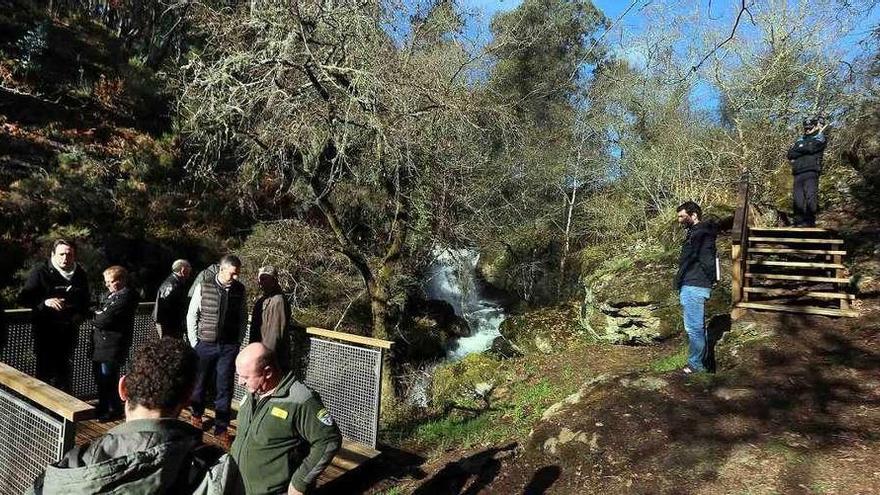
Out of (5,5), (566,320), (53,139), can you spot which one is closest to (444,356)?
(566,320)

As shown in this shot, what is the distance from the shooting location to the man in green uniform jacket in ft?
9.33

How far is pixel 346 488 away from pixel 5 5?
21591 mm

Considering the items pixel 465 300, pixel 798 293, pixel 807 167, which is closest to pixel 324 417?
pixel 798 293

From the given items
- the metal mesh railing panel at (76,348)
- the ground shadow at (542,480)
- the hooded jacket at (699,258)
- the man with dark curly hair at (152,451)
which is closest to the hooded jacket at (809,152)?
the hooded jacket at (699,258)

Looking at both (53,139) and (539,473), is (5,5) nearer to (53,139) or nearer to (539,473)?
(53,139)

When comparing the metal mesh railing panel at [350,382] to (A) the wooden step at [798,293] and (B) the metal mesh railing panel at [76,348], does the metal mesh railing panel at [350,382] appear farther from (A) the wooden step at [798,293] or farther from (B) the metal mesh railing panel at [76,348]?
(A) the wooden step at [798,293]

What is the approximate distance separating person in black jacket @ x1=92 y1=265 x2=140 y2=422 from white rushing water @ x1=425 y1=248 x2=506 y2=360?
9.91 meters

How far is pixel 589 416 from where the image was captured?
211 inches

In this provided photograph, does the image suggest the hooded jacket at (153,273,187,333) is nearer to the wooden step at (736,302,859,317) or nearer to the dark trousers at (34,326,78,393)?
the dark trousers at (34,326,78,393)

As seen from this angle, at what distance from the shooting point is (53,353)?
5.30 metres

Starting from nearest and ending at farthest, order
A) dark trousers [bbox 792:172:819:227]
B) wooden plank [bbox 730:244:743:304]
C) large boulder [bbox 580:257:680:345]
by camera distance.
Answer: wooden plank [bbox 730:244:743:304], dark trousers [bbox 792:172:819:227], large boulder [bbox 580:257:680:345]

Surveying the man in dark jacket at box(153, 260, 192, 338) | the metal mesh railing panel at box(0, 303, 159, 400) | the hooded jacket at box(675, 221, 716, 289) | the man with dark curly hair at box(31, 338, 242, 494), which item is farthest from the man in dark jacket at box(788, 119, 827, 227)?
the man with dark curly hair at box(31, 338, 242, 494)

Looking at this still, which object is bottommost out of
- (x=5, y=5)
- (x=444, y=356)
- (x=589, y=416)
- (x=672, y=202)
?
(x=444, y=356)

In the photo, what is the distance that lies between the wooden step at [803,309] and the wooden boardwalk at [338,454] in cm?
530
